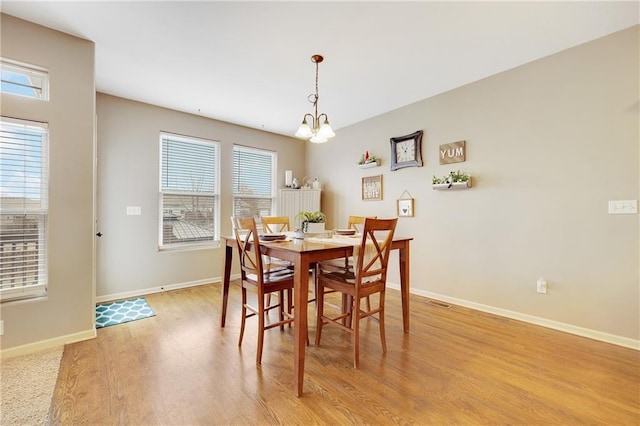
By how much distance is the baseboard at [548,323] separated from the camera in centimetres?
234

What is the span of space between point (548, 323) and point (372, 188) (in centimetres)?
259

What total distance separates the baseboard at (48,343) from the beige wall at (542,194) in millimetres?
3593

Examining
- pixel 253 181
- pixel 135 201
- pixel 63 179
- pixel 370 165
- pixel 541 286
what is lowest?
pixel 541 286

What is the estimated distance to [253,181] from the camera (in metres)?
4.81

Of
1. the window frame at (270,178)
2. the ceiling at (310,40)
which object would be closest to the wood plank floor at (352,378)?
the window frame at (270,178)

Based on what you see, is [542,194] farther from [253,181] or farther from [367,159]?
[253,181]

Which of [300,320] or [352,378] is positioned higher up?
[300,320]

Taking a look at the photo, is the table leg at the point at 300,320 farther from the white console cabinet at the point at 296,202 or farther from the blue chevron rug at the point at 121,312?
the white console cabinet at the point at 296,202

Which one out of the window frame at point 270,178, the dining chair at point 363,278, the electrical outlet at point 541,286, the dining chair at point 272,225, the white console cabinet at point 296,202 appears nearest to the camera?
the dining chair at point 363,278

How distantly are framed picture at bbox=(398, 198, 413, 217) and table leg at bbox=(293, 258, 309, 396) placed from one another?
243cm

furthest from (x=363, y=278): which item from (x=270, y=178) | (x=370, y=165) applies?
(x=270, y=178)

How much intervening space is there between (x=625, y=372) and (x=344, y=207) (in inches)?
139

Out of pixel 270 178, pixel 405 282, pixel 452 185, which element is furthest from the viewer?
pixel 270 178

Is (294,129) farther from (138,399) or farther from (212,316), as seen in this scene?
(138,399)
